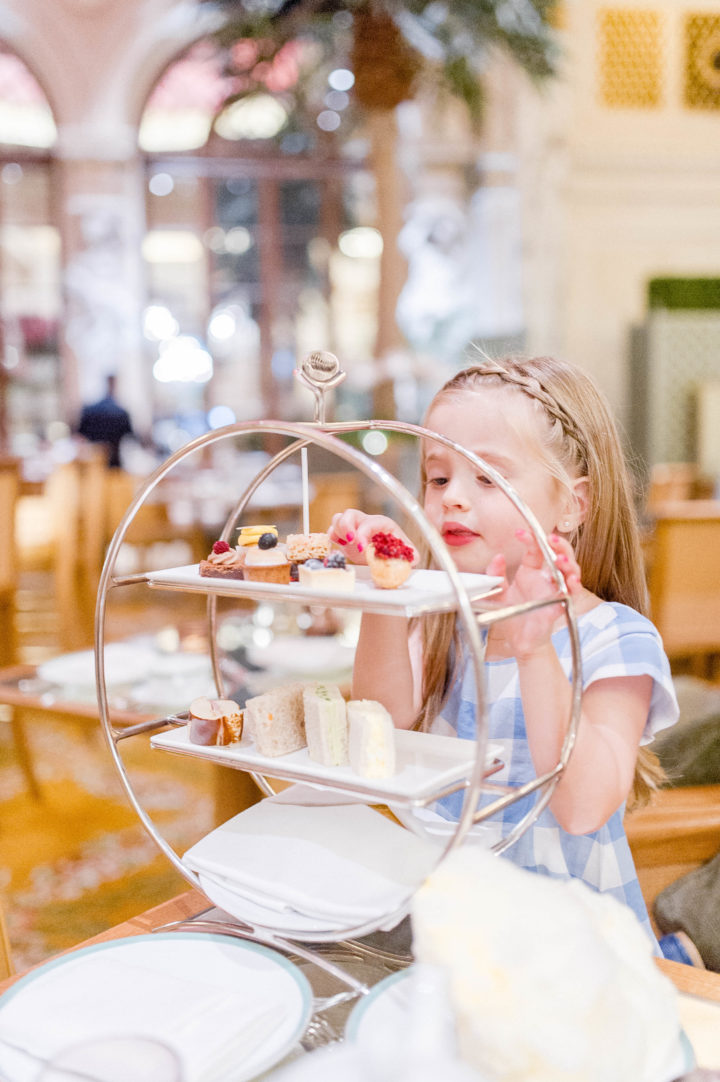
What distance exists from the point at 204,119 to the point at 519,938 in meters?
9.18

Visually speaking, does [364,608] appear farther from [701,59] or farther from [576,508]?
[701,59]

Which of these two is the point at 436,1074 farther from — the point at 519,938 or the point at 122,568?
the point at 122,568

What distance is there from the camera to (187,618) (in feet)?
18.6

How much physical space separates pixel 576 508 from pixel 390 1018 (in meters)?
0.60

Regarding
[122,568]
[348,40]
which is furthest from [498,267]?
[122,568]

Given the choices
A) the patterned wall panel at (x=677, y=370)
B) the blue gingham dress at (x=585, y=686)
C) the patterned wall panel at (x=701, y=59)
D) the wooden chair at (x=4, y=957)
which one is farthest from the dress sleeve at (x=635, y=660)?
the patterned wall panel at (x=701, y=59)

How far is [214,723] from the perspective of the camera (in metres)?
0.82

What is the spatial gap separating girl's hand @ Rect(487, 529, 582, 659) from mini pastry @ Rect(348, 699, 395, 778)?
12cm

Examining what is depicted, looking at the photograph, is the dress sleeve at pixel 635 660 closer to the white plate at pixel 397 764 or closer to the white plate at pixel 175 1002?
the white plate at pixel 397 764

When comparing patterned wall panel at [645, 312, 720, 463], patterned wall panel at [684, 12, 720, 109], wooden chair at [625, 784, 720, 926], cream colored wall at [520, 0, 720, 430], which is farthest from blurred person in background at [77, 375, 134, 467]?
wooden chair at [625, 784, 720, 926]

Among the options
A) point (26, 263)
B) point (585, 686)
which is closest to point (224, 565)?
point (585, 686)

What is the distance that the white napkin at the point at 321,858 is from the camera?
2.47 feet

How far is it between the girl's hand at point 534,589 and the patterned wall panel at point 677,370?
758 centimetres

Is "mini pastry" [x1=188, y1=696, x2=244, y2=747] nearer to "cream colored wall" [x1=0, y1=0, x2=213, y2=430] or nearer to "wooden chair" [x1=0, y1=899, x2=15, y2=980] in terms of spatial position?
"wooden chair" [x1=0, y1=899, x2=15, y2=980]
